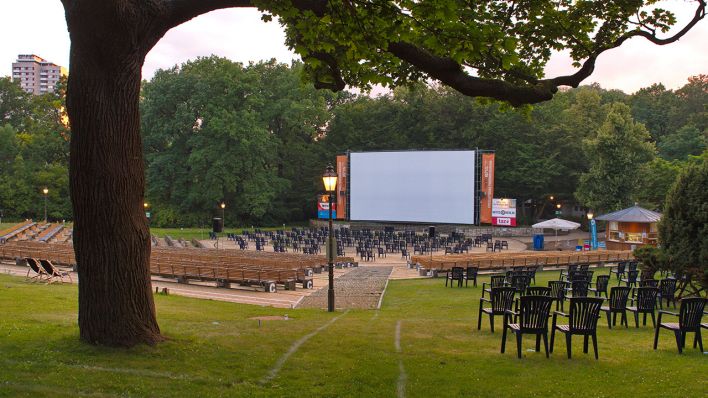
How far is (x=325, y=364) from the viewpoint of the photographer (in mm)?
5707

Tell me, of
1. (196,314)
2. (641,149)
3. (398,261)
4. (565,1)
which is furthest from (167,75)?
(565,1)

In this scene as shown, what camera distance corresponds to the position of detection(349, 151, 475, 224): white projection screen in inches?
1492

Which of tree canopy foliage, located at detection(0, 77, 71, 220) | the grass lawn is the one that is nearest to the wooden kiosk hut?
the grass lawn

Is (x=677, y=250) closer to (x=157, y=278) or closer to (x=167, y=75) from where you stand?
(x=157, y=278)

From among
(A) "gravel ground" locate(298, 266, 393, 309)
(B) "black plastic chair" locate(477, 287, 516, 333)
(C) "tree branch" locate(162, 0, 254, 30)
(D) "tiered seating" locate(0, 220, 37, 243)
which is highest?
(C) "tree branch" locate(162, 0, 254, 30)

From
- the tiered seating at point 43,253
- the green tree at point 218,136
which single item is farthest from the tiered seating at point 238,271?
the green tree at point 218,136

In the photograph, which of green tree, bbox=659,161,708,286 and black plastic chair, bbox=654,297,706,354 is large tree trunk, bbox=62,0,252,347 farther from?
green tree, bbox=659,161,708,286

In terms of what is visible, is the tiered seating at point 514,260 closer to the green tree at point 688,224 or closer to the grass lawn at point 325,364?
the green tree at point 688,224

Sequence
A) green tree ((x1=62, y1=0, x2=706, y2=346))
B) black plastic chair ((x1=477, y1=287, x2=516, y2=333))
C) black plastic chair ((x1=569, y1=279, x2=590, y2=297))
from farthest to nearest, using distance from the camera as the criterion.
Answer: black plastic chair ((x1=569, y1=279, x2=590, y2=297)) < black plastic chair ((x1=477, y1=287, x2=516, y2=333)) < green tree ((x1=62, y1=0, x2=706, y2=346))

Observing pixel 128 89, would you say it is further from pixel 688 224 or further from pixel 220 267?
pixel 220 267

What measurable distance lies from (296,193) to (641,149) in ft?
92.0

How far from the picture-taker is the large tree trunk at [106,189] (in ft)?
18.6

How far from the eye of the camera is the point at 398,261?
25922 mm

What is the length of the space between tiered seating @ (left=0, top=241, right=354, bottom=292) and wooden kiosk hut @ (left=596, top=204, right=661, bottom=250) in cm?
1550
